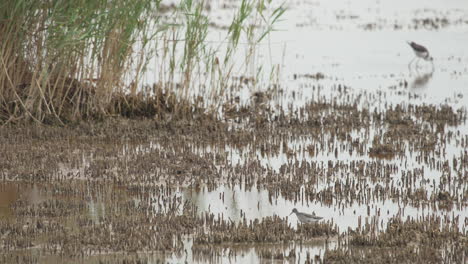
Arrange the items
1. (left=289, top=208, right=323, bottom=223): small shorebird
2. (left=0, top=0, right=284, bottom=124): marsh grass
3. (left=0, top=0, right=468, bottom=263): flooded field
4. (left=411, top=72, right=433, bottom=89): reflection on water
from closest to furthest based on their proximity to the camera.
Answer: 1. (left=0, top=0, right=468, bottom=263): flooded field
2. (left=289, top=208, right=323, bottom=223): small shorebird
3. (left=0, top=0, right=284, bottom=124): marsh grass
4. (left=411, top=72, right=433, bottom=89): reflection on water

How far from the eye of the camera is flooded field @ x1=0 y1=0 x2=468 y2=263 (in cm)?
721

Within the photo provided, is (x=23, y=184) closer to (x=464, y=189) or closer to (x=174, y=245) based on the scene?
(x=174, y=245)

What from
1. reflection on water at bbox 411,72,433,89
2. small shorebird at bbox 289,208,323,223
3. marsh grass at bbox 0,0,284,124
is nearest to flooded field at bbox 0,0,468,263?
small shorebird at bbox 289,208,323,223

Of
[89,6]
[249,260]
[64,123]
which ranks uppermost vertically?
[89,6]

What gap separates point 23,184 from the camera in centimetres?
928

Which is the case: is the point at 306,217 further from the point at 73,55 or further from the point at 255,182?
the point at 73,55

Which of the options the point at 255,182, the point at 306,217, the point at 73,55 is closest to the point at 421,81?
the point at 73,55

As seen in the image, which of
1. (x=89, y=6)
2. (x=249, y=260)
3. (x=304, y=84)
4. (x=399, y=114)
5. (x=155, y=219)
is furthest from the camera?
(x=304, y=84)

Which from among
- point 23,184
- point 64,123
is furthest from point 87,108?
point 23,184

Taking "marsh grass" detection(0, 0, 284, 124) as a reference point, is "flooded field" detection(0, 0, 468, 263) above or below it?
below

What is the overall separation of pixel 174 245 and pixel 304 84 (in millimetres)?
9764

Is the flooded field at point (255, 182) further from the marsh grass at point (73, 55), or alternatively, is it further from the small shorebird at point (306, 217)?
the marsh grass at point (73, 55)

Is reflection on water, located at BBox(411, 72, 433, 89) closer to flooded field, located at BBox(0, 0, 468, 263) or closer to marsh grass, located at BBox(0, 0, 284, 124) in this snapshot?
flooded field, located at BBox(0, 0, 468, 263)

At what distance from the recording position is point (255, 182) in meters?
9.55
